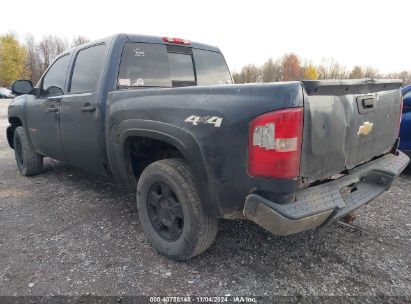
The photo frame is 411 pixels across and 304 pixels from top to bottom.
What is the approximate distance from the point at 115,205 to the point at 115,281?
1601 millimetres

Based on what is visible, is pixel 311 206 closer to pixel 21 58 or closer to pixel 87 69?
pixel 87 69

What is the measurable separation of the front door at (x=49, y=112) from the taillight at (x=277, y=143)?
287 centimetres

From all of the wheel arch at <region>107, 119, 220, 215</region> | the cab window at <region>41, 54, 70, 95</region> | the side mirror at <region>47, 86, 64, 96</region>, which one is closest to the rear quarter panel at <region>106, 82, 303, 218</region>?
the wheel arch at <region>107, 119, 220, 215</region>

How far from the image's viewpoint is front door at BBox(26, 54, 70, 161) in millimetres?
4102

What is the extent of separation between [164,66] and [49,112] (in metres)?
1.69

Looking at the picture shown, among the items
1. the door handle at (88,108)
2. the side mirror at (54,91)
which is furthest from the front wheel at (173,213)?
the side mirror at (54,91)

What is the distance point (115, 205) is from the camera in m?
3.96

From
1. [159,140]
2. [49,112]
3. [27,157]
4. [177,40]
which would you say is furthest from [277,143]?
[27,157]

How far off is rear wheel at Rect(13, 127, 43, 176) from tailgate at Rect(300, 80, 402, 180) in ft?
15.0

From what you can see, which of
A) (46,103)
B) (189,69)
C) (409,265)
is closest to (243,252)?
(409,265)

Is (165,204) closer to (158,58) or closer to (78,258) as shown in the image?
(78,258)

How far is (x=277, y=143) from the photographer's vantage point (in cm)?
193

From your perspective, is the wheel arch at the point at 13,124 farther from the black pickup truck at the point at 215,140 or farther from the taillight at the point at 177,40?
the taillight at the point at 177,40

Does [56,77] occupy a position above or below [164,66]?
below
